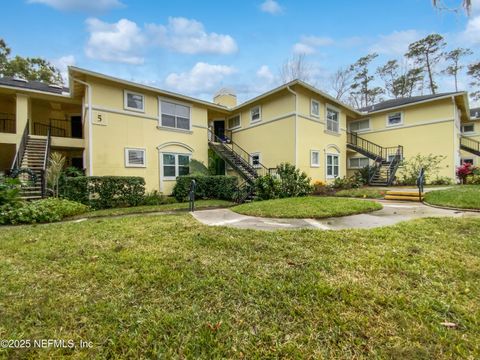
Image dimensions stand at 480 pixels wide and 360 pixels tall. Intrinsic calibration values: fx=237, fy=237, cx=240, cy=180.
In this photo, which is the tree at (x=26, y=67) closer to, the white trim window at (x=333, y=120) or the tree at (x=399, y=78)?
the white trim window at (x=333, y=120)

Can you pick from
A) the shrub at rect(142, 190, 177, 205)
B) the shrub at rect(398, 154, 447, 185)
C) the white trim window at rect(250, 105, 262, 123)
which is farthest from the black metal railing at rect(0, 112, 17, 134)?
the shrub at rect(398, 154, 447, 185)

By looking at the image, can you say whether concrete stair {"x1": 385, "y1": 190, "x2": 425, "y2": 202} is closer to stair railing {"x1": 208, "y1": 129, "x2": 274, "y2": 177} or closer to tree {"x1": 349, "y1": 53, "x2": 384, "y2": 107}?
stair railing {"x1": 208, "y1": 129, "x2": 274, "y2": 177}

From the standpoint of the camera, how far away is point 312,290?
8.35ft

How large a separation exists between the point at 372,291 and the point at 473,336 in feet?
2.55

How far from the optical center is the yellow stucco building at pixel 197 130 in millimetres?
11203

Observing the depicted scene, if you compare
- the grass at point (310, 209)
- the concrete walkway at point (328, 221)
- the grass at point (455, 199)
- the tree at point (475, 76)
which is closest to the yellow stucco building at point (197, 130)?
the grass at point (310, 209)

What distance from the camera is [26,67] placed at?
937 inches

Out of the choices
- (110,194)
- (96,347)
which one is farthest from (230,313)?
(110,194)

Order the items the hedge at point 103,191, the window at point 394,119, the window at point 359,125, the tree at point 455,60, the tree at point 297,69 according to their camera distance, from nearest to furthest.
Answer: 1. the hedge at point 103,191
2. the window at point 394,119
3. the window at point 359,125
4. the tree at point 297,69
5. the tree at point 455,60

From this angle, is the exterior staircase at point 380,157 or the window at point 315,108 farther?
the exterior staircase at point 380,157

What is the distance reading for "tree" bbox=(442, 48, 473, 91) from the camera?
970 inches

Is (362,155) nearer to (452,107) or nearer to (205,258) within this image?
(452,107)

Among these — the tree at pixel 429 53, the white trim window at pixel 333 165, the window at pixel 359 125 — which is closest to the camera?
the white trim window at pixel 333 165

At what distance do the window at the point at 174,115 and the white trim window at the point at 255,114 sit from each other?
427cm
